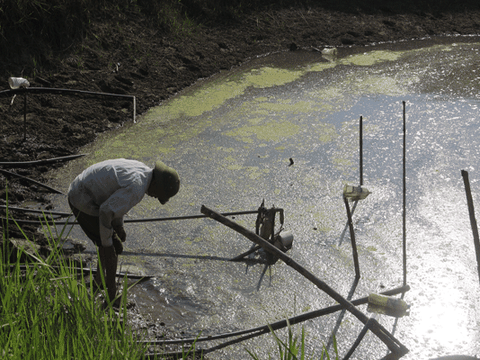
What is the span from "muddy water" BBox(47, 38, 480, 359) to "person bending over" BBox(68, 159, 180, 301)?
1.64 feet

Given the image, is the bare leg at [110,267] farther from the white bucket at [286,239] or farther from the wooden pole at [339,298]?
the white bucket at [286,239]

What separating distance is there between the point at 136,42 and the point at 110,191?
4.29 m

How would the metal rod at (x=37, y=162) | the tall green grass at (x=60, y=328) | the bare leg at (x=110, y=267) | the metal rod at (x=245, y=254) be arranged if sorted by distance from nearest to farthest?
the tall green grass at (x=60, y=328) → the bare leg at (x=110, y=267) → the metal rod at (x=245, y=254) → the metal rod at (x=37, y=162)

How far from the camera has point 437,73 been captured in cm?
600

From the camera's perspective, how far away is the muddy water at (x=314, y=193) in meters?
2.60

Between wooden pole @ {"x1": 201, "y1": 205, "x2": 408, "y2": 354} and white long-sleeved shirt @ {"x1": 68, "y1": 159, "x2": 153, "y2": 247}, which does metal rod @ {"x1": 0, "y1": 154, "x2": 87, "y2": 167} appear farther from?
wooden pole @ {"x1": 201, "y1": 205, "x2": 408, "y2": 354}

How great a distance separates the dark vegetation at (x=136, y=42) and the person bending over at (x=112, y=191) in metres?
1.40

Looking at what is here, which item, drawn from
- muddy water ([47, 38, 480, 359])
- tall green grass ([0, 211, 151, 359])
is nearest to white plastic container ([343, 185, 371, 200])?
muddy water ([47, 38, 480, 359])

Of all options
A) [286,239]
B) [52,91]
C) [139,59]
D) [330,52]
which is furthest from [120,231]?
[330,52]

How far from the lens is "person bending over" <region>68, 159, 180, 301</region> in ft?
7.53

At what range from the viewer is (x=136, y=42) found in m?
6.20

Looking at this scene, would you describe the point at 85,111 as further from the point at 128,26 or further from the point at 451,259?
the point at 451,259

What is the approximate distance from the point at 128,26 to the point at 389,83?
3.45 m

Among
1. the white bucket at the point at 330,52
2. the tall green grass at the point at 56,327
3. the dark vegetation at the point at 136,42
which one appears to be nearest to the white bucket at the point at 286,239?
the tall green grass at the point at 56,327
